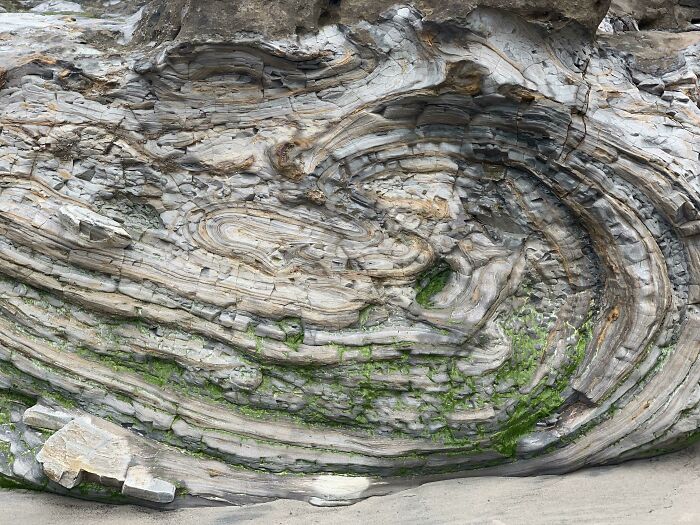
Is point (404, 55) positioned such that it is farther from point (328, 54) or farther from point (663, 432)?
point (663, 432)

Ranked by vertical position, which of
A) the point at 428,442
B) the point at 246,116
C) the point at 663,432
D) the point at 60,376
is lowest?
the point at 60,376

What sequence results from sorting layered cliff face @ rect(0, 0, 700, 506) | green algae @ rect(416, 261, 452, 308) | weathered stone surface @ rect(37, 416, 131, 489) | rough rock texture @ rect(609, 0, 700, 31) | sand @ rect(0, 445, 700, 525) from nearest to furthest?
weathered stone surface @ rect(37, 416, 131, 489), sand @ rect(0, 445, 700, 525), layered cliff face @ rect(0, 0, 700, 506), green algae @ rect(416, 261, 452, 308), rough rock texture @ rect(609, 0, 700, 31)

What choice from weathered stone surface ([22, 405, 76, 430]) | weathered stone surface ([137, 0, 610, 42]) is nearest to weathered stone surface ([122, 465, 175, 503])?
weathered stone surface ([22, 405, 76, 430])

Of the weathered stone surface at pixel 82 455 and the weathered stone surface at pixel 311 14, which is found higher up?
the weathered stone surface at pixel 311 14

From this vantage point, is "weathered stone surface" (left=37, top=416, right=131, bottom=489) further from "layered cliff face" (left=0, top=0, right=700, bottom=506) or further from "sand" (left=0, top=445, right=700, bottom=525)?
"sand" (left=0, top=445, right=700, bottom=525)

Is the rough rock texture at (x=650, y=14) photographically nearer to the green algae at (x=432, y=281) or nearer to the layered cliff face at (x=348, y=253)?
the layered cliff face at (x=348, y=253)

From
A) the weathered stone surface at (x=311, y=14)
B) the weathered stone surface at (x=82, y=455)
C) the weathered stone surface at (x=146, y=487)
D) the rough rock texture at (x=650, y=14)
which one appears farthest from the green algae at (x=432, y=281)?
the rough rock texture at (x=650, y=14)

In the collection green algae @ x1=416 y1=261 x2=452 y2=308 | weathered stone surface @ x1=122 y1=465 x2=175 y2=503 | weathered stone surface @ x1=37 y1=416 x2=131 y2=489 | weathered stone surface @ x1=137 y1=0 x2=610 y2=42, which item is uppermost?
weathered stone surface @ x1=137 y1=0 x2=610 y2=42

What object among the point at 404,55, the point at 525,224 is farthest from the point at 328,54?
the point at 525,224
